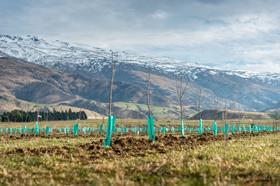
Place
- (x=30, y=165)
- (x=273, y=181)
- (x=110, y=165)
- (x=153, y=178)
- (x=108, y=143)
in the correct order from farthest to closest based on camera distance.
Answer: (x=108, y=143), (x=30, y=165), (x=110, y=165), (x=153, y=178), (x=273, y=181)

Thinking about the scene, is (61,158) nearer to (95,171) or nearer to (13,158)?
(13,158)

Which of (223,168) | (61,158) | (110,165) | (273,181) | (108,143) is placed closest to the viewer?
(273,181)

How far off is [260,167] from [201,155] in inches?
118

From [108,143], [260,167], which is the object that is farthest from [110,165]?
[108,143]

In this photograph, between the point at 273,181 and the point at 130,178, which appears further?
the point at 130,178

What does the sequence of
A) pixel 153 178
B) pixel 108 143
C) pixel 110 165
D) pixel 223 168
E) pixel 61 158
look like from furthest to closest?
1. pixel 108 143
2. pixel 61 158
3. pixel 110 165
4. pixel 223 168
5. pixel 153 178

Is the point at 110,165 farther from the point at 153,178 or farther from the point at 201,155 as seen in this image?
the point at 201,155

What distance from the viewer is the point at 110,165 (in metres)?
12.3

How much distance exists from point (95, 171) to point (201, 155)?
13.7 feet

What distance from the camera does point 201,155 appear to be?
46.4 ft

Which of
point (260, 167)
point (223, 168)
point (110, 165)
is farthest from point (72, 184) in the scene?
point (260, 167)

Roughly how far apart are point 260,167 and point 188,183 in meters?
2.93

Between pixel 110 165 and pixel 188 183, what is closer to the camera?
pixel 188 183

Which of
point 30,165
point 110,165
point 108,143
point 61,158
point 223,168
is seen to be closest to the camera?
point 223,168
